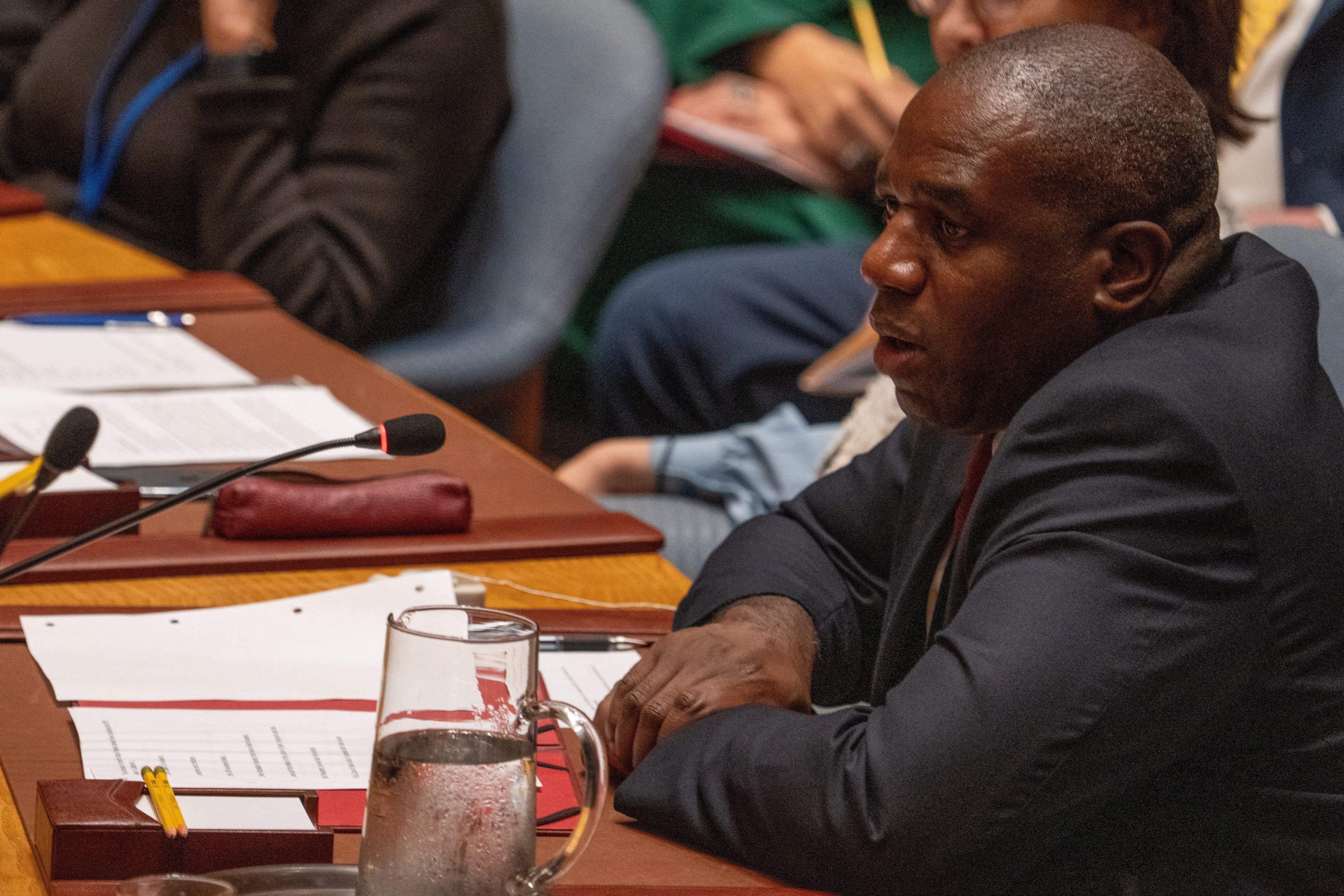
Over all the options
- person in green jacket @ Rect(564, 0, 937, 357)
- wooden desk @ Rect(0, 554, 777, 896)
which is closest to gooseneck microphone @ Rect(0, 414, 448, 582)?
wooden desk @ Rect(0, 554, 777, 896)

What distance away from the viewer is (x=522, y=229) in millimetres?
2400

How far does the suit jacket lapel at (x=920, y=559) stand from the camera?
1.06 meters

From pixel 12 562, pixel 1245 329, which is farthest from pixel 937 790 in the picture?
pixel 12 562

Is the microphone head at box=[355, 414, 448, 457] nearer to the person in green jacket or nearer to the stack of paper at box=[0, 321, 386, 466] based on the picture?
the stack of paper at box=[0, 321, 386, 466]

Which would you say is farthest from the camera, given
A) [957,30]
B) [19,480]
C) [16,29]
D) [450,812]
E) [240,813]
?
[16,29]

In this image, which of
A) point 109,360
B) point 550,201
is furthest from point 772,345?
point 109,360

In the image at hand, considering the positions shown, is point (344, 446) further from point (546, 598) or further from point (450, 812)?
point (450, 812)

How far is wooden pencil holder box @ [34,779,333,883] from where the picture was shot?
726 millimetres

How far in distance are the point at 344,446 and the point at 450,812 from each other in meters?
0.37

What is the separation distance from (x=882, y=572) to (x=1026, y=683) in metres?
0.43

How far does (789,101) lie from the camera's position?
120 inches

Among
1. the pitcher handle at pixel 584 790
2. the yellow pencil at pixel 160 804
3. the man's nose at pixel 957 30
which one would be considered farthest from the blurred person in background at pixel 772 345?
the yellow pencil at pixel 160 804

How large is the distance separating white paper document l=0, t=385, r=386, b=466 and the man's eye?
2.20 feet

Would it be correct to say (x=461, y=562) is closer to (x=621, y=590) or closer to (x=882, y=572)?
(x=621, y=590)
